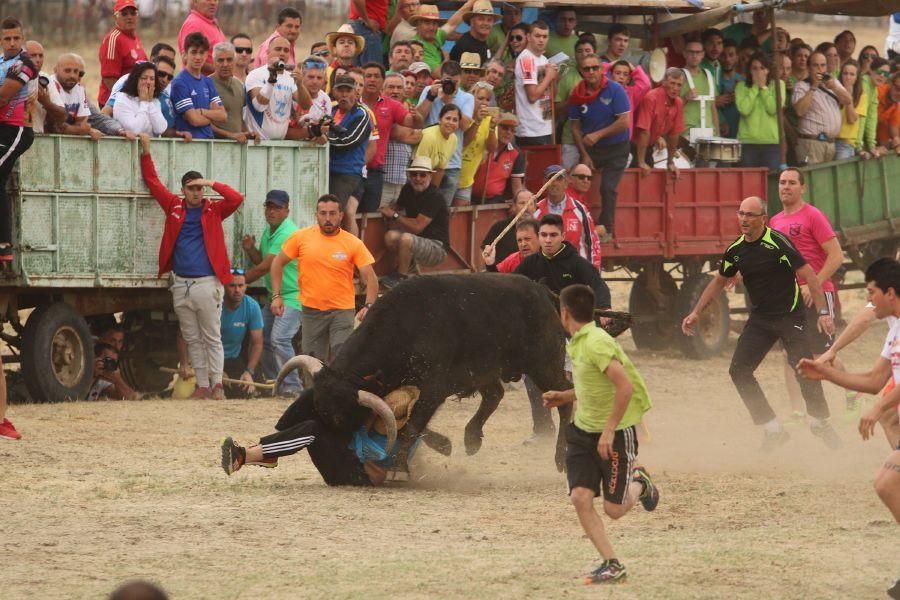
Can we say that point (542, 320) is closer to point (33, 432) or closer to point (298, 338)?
point (33, 432)

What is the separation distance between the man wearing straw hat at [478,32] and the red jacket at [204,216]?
12.1 ft

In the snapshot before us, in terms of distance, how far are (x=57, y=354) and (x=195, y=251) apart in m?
1.50

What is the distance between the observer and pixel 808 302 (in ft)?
39.7

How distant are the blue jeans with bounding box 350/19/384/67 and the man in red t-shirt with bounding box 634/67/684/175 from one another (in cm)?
308

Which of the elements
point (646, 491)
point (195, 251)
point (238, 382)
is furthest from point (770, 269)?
point (238, 382)

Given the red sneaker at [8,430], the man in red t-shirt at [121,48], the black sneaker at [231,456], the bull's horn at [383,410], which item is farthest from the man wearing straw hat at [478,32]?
the black sneaker at [231,456]

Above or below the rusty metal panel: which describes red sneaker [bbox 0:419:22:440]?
below

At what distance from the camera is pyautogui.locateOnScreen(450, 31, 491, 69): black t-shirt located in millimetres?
17516

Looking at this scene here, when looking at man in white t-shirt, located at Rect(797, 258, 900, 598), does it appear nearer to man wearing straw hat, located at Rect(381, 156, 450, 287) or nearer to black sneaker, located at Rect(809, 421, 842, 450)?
black sneaker, located at Rect(809, 421, 842, 450)

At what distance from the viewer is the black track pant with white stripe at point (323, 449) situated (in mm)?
10602

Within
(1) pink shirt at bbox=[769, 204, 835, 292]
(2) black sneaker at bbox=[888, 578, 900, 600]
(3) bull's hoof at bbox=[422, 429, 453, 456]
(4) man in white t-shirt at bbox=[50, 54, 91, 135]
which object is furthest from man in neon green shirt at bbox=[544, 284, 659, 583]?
(4) man in white t-shirt at bbox=[50, 54, 91, 135]

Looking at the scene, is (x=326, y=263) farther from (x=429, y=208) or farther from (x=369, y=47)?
(x=369, y=47)

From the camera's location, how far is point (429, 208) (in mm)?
15953

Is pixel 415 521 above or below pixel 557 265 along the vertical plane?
below
